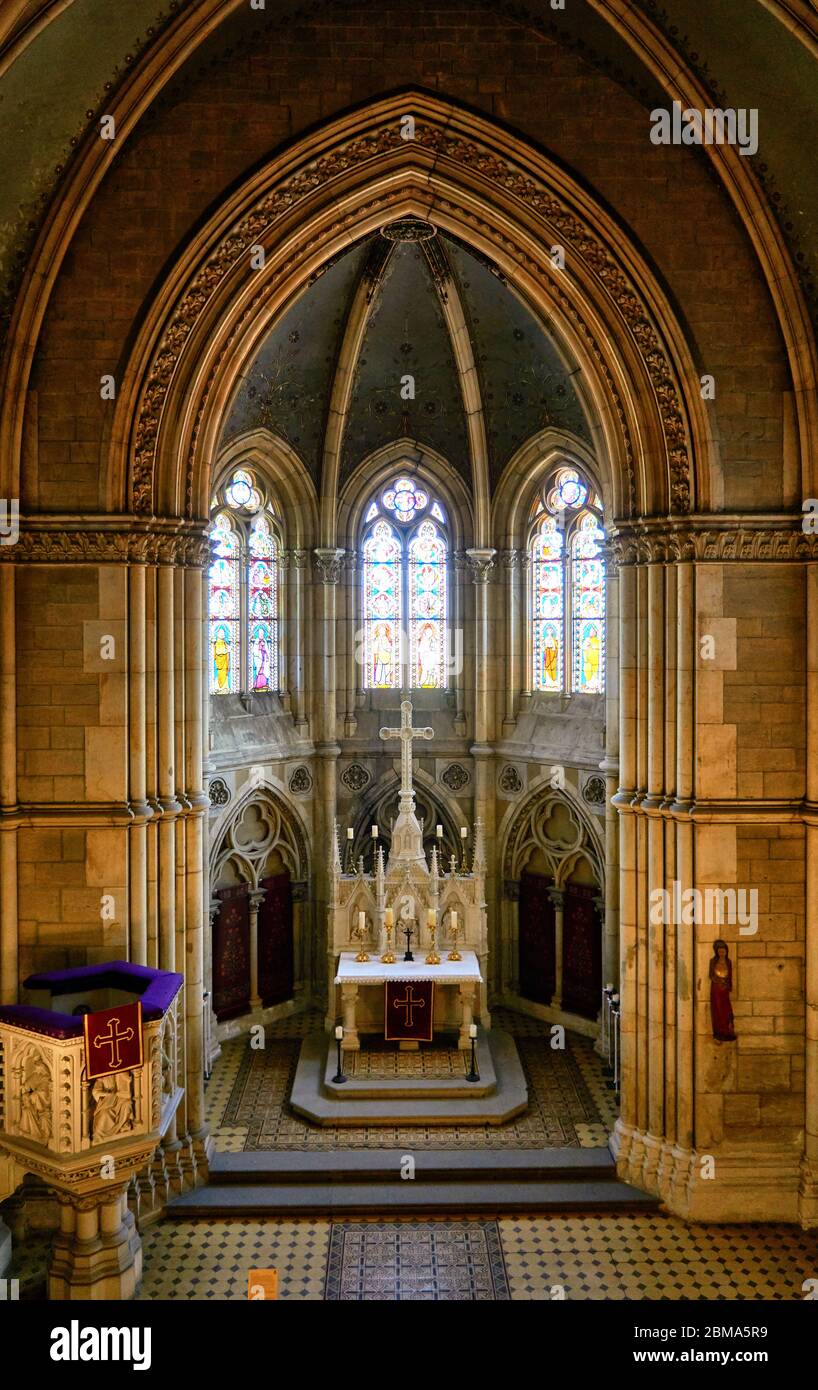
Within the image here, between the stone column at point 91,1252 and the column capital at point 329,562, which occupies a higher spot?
the column capital at point 329,562

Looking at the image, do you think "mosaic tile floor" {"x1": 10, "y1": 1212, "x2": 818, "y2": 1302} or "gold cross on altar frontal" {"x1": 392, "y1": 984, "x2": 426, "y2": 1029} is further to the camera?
"gold cross on altar frontal" {"x1": 392, "y1": 984, "x2": 426, "y2": 1029}

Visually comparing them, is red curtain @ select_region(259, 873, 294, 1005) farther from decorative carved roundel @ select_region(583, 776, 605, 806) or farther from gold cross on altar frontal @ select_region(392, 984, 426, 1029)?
decorative carved roundel @ select_region(583, 776, 605, 806)

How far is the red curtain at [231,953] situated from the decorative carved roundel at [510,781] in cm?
442

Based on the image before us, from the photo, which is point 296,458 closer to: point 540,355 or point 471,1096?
point 540,355

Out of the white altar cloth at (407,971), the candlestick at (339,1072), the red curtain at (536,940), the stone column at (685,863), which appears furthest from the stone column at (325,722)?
the stone column at (685,863)

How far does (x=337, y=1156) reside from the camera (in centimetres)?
1388

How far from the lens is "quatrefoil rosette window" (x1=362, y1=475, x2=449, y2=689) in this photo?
64.8ft

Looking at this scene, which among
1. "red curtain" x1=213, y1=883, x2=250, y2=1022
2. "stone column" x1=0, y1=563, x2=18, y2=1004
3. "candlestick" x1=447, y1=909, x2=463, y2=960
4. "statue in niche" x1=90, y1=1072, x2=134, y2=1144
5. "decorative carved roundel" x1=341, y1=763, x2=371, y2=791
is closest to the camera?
"statue in niche" x1=90, y1=1072, x2=134, y2=1144

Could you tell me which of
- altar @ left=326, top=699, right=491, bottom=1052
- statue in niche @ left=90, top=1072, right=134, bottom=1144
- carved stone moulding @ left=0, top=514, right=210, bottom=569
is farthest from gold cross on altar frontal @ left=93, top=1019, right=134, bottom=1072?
altar @ left=326, top=699, right=491, bottom=1052

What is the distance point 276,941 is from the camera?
18812mm

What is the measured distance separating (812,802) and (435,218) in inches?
311

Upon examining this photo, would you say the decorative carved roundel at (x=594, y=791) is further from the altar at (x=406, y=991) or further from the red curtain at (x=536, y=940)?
the altar at (x=406, y=991)

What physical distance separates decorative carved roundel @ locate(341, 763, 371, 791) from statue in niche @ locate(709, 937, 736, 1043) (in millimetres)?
7876

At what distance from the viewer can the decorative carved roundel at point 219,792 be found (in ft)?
56.8
